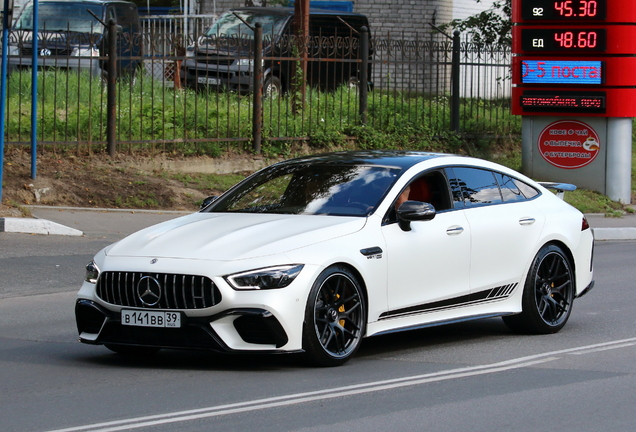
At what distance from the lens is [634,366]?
7.55 metres

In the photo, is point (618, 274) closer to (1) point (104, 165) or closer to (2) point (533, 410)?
(2) point (533, 410)

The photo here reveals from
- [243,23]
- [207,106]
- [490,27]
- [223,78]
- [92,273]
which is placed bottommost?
[92,273]

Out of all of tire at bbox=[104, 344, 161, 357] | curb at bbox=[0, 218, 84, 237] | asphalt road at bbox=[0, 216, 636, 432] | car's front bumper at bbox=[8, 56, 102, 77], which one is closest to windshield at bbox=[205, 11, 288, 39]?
car's front bumper at bbox=[8, 56, 102, 77]

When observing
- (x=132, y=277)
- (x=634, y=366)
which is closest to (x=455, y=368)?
(x=634, y=366)

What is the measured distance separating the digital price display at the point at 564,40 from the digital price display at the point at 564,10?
210 millimetres

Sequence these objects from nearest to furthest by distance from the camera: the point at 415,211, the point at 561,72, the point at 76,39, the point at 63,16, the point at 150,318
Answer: the point at 150,318 < the point at 415,211 < the point at 561,72 < the point at 76,39 < the point at 63,16

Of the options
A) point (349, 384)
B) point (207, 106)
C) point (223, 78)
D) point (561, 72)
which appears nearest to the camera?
point (349, 384)

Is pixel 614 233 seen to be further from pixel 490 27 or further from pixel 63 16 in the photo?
pixel 63 16

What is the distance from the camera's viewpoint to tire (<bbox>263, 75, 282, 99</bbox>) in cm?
2023

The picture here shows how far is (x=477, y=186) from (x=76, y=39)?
1268 centimetres

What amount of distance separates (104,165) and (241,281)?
1087 cm

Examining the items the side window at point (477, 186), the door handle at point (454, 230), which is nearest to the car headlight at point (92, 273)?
the door handle at point (454, 230)

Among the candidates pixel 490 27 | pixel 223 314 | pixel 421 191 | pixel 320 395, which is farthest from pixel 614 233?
pixel 490 27

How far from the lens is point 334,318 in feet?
23.8
